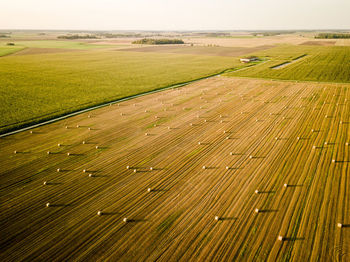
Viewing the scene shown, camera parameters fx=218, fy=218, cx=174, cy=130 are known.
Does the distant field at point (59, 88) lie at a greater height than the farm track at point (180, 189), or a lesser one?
greater

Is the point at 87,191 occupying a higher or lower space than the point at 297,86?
lower

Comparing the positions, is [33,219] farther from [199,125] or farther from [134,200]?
[199,125]

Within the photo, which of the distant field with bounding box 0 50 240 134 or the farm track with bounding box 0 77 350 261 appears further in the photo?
the distant field with bounding box 0 50 240 134

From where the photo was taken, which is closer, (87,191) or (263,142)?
(87,191)

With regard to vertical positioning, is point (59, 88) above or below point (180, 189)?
above

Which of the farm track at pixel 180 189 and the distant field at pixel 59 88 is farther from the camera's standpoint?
the distant field at pixel 59 88

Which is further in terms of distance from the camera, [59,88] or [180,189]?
[59,88]

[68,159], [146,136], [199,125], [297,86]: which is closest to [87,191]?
[68,159]

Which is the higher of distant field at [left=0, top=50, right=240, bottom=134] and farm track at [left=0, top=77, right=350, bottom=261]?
distant field at [left=0, top=50, right=240, bottom=134]
